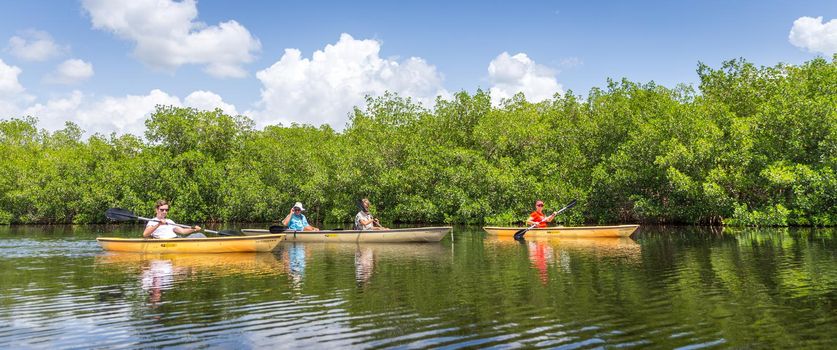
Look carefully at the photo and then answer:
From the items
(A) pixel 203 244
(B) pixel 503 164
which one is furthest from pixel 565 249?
(B) pixel 503 164

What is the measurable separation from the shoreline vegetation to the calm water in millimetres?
14894

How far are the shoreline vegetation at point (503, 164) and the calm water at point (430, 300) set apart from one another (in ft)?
48.9

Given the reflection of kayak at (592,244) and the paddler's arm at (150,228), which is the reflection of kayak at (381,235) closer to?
the reflection of kayak at (592,244)

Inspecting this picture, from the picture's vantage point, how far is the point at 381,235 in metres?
23.4

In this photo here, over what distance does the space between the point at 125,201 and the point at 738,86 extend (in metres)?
47.5

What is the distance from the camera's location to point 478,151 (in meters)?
44.3

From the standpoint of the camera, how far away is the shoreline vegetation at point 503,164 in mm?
31547

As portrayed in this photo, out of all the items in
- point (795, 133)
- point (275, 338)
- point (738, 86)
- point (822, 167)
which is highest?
point (738, 86)

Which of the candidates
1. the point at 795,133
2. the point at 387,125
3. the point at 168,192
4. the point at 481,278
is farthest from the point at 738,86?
the point at 168,192

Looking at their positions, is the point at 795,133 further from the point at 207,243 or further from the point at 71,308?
the point at 71,308

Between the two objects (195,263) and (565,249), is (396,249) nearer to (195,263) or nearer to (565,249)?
(565,249)

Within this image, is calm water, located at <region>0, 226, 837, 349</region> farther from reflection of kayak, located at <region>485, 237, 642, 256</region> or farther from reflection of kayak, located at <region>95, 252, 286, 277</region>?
reflection of kayak, located at <region>485, 237, 642, 256</region>

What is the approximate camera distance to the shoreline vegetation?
3155 cm

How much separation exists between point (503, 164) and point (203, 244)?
2681cm
